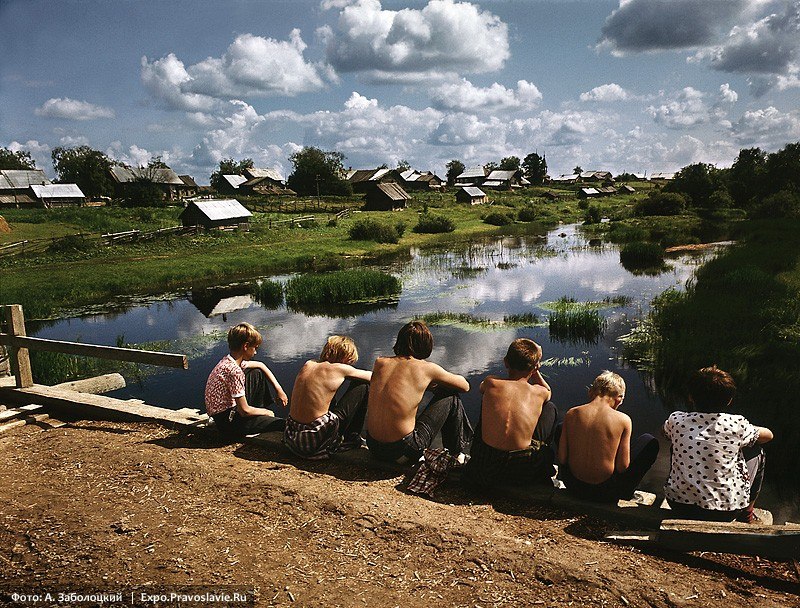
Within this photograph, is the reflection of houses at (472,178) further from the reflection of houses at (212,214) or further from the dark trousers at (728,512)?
the dark trousers at (728,512)

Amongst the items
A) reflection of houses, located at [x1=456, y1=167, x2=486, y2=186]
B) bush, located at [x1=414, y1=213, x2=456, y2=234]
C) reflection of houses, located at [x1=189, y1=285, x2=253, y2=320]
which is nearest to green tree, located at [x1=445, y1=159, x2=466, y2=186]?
reflection of houses, located at [x1=456, y1=167, x2=486, y2=186]

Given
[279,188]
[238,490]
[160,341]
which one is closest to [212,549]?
[238,490]

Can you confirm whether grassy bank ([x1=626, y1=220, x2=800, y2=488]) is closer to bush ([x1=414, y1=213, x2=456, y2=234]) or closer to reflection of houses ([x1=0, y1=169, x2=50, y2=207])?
bush ([x1=414, y1=213, x2=456, y2=234])

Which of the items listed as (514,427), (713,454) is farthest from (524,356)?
(713,454)

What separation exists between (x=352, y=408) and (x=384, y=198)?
6020 centimetres

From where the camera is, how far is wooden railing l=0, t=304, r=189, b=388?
778 cm

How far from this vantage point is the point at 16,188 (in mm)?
69750

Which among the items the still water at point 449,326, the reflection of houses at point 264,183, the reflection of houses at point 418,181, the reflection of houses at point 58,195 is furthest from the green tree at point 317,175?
the still water at point 449,326

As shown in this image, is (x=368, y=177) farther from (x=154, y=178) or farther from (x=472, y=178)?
(x=154, y=178)

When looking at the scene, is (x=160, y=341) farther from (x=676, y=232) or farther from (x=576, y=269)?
(x=676, y=232)

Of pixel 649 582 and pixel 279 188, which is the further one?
pixel 279 188

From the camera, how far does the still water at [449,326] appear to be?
12.7 m

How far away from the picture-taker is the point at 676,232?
4409 cm

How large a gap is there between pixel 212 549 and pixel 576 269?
93.3ft
